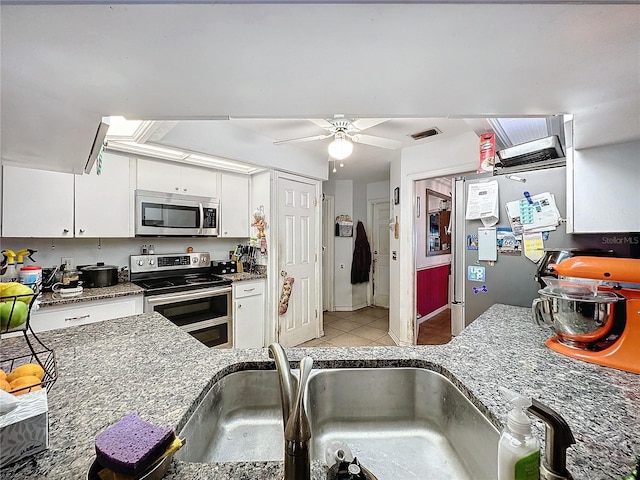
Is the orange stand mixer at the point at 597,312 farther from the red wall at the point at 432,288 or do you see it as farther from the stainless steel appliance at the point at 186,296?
the red wall at the point at 432,288

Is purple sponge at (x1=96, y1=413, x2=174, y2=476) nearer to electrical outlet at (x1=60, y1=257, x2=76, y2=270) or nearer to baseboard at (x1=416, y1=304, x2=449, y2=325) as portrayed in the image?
electrical outlet at (x1=60, y1=257, x2=76, y2=270)

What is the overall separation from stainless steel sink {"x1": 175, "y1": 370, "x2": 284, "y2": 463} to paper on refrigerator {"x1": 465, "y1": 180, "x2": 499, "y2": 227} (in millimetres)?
1610

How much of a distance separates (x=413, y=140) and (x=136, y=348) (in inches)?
114

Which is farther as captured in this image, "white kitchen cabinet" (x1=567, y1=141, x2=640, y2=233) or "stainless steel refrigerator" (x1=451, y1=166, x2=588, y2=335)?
"stainless steel refrigerator" (x1=451, y1=166, x2=588, y2=335)

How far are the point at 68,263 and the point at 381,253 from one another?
4.23 metres

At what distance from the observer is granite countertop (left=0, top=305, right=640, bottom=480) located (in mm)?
476

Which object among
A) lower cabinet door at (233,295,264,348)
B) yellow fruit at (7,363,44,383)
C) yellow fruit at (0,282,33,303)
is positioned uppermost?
yellow fruit at (0,282,33,303)

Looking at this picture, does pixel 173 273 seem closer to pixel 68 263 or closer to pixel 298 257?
pixel 68 263

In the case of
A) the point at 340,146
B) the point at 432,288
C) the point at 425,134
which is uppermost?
the point at 425,134

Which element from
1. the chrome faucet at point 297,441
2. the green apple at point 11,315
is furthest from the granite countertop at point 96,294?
the chrome faucet at point 297,441

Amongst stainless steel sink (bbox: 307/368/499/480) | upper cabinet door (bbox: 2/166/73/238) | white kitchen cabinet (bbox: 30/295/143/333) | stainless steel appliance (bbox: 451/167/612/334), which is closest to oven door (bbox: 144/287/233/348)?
white kitchen cabinet (bbox: 30/295/143/333)

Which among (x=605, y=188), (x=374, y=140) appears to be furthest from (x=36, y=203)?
→ (x=605, y=188)

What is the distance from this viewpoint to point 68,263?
7.25 feet

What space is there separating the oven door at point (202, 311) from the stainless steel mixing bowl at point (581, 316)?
8.08ft
